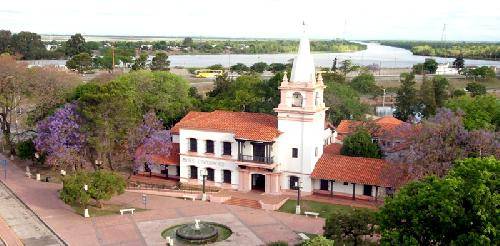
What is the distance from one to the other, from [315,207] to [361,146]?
6817 millimetres

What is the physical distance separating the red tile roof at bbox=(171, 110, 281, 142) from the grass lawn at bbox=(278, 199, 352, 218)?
179 inches

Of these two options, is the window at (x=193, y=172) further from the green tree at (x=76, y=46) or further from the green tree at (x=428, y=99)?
the green tree at (x=76, y=46)

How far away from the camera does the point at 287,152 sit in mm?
37750

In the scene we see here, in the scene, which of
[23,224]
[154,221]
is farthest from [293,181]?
[23,224]

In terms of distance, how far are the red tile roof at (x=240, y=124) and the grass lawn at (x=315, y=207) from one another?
→ 4553 mm

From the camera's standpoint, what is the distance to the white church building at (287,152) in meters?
36.6

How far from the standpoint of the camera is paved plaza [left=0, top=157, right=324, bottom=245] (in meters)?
29.2

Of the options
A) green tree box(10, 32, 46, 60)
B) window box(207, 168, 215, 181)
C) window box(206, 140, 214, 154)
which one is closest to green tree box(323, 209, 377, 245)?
window box(206, 140, 214, 154)

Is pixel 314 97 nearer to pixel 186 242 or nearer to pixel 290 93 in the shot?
pixel 290 93

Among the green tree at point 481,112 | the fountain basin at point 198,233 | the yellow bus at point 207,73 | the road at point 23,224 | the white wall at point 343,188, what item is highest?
the green tree at point 481,112

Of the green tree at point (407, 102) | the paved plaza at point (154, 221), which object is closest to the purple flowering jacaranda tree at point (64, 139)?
the paved plaza at point (154, 221)

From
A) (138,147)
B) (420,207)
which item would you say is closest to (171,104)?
(138,147)

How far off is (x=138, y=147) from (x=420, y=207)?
24.5 metres

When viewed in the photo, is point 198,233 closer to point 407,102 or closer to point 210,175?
point 210,175
